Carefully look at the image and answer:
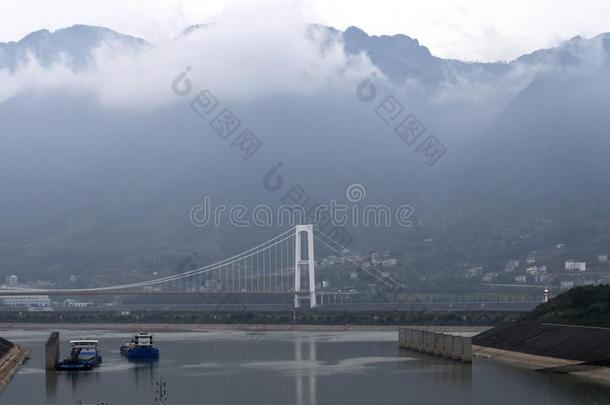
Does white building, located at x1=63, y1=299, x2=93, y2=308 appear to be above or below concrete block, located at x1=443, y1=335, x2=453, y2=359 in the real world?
above

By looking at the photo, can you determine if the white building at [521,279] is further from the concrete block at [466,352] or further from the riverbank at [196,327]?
the concrete block at [466,352]

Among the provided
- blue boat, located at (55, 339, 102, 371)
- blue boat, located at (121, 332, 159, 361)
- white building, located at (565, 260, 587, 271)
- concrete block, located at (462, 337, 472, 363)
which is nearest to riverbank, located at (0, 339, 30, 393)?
blue boat, located at (55, 339, 102, 371)

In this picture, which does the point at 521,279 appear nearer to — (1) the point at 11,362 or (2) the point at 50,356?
(1) the point at 11,362

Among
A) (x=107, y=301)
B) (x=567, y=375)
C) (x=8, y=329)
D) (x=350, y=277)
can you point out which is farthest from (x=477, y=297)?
(x=567, y=375)

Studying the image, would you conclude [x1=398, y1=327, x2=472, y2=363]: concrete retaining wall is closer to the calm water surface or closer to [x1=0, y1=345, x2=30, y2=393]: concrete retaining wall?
the calm water surface

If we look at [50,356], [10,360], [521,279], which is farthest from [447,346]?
[521,279]

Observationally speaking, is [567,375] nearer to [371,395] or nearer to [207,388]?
[371,395]

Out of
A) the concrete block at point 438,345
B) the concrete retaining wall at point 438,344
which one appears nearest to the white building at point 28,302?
the concrete retaining wall at point 438,344
